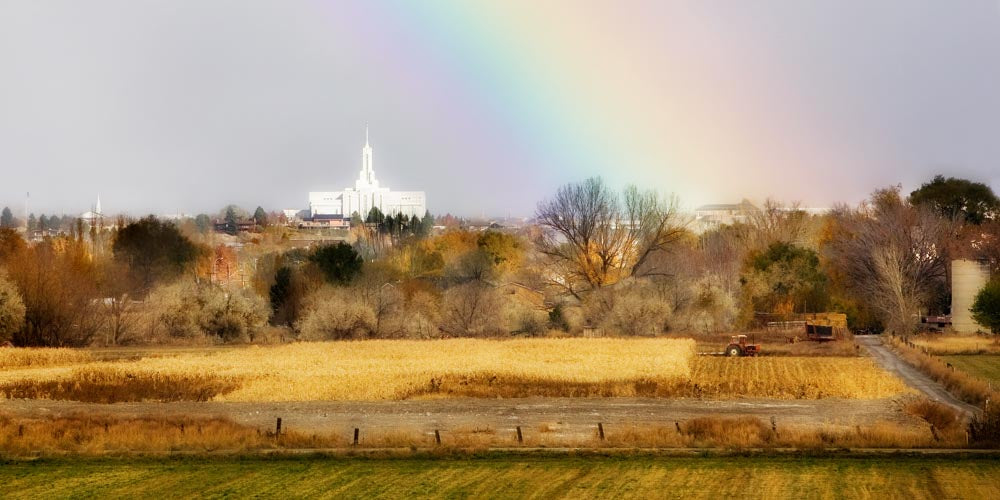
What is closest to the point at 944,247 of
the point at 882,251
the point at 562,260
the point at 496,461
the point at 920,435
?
the point at 882,251

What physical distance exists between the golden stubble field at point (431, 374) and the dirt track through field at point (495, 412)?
173cm

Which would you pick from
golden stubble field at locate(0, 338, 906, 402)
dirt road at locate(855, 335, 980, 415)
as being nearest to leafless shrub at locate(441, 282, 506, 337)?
golden stubble field at locate(0, 338, 906, 402)

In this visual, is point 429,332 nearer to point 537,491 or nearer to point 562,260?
point 562,260

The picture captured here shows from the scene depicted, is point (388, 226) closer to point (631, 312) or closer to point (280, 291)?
point (280, 291)

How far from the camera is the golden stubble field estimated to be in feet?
138

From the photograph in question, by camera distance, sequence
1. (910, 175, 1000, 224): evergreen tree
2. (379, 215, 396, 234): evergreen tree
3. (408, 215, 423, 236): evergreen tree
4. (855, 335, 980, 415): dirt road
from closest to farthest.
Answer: (855, 335, 980, 415): dirt road < (910, 175, 1000, 224): evergreen tree < (408, 215, 423, 236): evergreen tree < (379, 215, 396, 234): evergreen tree

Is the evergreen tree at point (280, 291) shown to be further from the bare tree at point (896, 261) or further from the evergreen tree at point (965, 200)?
the evergreen tree at point (965, 200)

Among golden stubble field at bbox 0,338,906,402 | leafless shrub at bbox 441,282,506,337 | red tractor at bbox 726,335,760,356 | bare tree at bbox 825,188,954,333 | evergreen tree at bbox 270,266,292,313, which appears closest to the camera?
golden stubble field at bbox 0,338,906,402

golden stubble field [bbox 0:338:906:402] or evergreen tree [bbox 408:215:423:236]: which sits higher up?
evergreen tree [bbox 408:215:423:236]

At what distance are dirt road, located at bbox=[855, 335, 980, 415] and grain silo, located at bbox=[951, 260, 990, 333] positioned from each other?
9.17 m

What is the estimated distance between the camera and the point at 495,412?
122ft

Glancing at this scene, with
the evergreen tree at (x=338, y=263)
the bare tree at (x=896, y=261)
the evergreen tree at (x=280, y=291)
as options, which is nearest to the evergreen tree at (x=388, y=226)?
the evergreen tree at (x=338, y=263)

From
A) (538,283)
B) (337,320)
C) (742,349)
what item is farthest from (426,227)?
(742,349)

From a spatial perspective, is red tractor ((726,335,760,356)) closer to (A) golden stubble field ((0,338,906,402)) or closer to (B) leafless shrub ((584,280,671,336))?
(A) golden stubble field ((0,338,906,402))
